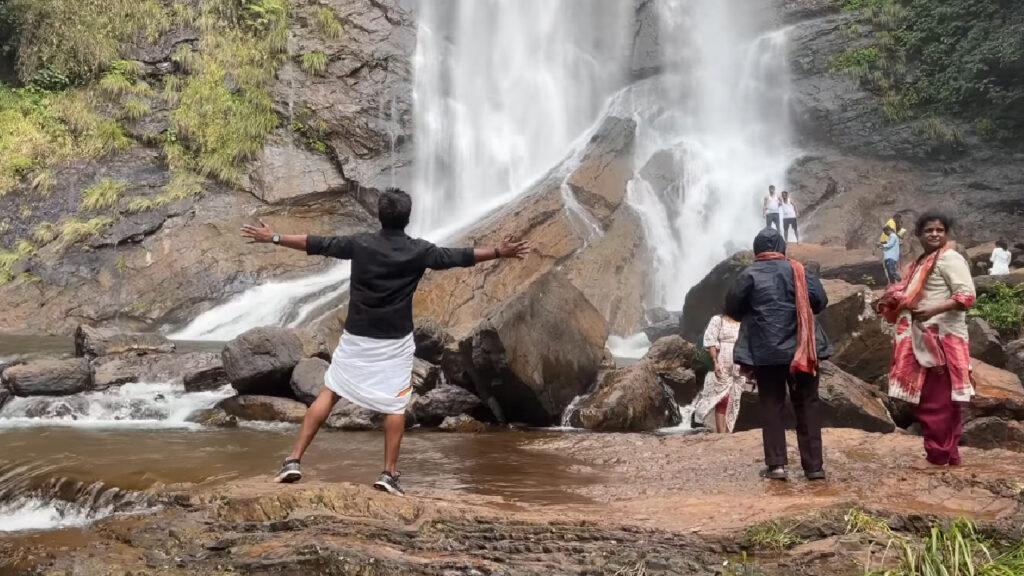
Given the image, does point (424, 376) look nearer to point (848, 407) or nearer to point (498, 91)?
point (848, 407)

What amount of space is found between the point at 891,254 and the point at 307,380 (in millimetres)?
10297

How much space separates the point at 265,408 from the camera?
8.16m

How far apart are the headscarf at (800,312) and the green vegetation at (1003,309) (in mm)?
7041

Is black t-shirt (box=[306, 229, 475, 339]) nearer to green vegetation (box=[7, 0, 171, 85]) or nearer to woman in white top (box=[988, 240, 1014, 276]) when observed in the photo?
woman in white top (box=[988, 240, 1014, 276])

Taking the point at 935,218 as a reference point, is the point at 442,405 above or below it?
below

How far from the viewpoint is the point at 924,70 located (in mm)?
21141

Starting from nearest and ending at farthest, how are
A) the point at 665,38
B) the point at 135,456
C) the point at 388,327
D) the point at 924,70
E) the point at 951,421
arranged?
1. the point at 388,327
2. the point at 951,421
3. the point at 135,456
4. the point at 924,70
5. the point at 665,38

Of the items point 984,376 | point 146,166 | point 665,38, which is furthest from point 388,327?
point 665,38

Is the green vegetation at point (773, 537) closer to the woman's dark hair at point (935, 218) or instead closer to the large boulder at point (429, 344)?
the woman's dark hair at point (935, 218)

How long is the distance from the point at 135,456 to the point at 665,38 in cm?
2306

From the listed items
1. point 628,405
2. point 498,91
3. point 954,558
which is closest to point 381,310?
point 954,558

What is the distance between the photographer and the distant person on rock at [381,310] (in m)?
4.13

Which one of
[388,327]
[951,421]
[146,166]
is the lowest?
[951,421]

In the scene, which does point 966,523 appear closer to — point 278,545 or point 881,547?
point 881,547
